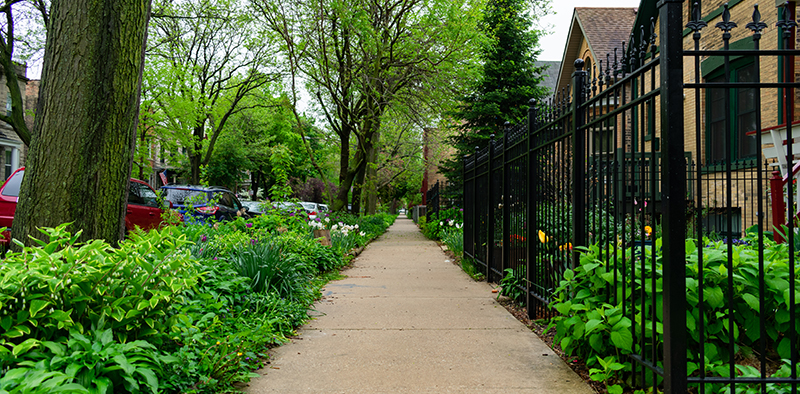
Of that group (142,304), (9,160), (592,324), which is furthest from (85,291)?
(9,160)

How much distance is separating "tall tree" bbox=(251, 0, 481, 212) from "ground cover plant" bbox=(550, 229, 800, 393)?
36.2 feet

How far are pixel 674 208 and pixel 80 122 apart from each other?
411 centimetres

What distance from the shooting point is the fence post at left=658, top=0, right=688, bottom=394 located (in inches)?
101

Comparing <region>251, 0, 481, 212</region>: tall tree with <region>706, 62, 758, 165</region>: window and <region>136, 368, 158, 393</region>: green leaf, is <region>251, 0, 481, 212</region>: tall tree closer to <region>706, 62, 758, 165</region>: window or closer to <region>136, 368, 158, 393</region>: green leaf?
<region>706, 62, 758, 165</region>: window

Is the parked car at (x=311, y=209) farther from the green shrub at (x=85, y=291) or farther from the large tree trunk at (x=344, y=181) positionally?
the green shrub at (x=85, y=291)

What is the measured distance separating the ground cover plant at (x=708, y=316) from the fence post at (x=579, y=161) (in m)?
0.76

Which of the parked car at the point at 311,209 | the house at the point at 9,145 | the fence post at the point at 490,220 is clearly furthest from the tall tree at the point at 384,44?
the house at the point at 9,145

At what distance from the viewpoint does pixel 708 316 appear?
294cm

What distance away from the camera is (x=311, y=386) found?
3420 mm

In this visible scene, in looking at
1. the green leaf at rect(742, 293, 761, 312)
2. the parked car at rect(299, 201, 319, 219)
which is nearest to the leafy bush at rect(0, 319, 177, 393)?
the green leaf at rect(742, 293, 761, 312)

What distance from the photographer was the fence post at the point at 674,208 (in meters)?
2.55

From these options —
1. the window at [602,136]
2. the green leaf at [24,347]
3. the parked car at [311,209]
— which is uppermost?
the window at [602,136]

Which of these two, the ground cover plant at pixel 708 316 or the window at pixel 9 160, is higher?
the window at pixel 9 160

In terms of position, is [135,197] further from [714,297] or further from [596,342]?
[714,297]
